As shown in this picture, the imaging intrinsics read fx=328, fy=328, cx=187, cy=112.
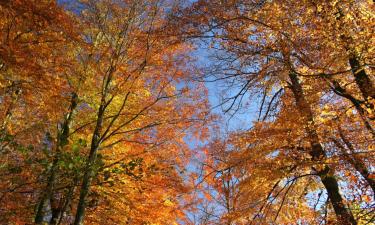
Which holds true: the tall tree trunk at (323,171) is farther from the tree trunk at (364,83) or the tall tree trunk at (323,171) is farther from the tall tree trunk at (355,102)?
the tree trunk at (364,83)

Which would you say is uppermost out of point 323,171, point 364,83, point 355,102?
point 364,83

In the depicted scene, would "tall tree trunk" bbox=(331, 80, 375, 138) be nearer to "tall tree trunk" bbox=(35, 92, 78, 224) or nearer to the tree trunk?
the tree trunk

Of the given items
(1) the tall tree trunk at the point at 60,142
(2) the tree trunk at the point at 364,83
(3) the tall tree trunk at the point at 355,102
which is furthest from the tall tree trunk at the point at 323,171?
(1) the tall tree trunk at the point at 60,142

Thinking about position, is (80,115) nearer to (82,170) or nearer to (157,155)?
(157,155)

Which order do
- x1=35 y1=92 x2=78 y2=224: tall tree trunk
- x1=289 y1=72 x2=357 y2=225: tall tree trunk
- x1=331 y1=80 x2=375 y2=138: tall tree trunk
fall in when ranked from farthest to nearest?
x1=289 y1=72 x2=357 y2=225: tall tree trunk, x1=35 y1=92 x2=78 y2=224: tall tree trunk, x1=331 y1=80 x2=375 y2=138: tall tree trunk

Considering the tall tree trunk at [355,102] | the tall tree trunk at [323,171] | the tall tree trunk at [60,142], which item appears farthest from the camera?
the tall tree trunk at [323,171]

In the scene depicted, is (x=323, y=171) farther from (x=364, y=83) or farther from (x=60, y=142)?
(x=60, y=142)

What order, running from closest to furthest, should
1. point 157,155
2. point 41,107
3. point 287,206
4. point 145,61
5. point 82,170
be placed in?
point 82,170 → point 145,61 → point 41,107 → point 157,155 → point 287,206

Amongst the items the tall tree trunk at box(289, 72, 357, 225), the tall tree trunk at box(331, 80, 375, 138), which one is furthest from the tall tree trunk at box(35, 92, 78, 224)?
the tall tree trunk at box(331, 80, 375, 138)

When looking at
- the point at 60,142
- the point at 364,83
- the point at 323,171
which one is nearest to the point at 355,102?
the point at 364,83

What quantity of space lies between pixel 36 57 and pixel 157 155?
437 centimetres

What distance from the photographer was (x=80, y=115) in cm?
1000

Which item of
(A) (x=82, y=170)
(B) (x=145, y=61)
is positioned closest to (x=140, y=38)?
(B) (x=145, y=61)

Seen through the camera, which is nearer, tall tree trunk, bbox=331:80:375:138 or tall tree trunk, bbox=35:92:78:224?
tall tree trunk, bbox=331:80:375:138
